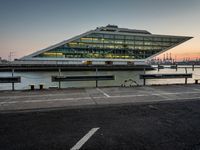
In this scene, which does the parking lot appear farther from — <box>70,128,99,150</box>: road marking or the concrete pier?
the concrete pier

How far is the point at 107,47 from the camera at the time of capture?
3570 inches

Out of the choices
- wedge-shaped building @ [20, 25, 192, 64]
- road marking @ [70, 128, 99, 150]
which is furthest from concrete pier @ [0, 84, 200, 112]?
wedge-shaped building @ [20, 25, 192, 64]

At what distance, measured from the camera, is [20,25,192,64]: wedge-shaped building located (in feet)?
266

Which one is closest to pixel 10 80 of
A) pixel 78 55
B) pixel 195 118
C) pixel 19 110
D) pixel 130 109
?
pixel 19 110

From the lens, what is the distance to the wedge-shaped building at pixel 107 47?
8106 cm

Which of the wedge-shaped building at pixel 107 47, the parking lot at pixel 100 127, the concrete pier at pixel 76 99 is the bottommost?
the parking lot at pixel 100 127

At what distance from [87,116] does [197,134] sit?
2689 mm

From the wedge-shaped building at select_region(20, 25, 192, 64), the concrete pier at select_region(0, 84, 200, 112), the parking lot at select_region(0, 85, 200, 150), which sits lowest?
the parking lot at select_region(0, 85, 200, 150)

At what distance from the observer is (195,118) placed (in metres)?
4.30

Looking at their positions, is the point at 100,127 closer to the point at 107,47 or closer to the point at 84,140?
the point at 84,140

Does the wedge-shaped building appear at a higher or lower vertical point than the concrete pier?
higher

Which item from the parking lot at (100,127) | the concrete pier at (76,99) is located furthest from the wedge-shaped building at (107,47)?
the parking lot at (100,127)

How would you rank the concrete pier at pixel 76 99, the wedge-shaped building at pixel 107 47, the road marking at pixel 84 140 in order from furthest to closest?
1. the wedge-shaped building at pixel 107 47
2. the concrete pier at pixel 76 99
3. the road marking at pixel 84 140

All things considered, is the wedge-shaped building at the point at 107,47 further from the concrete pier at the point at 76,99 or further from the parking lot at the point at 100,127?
the parking lot at the point at 100,127
